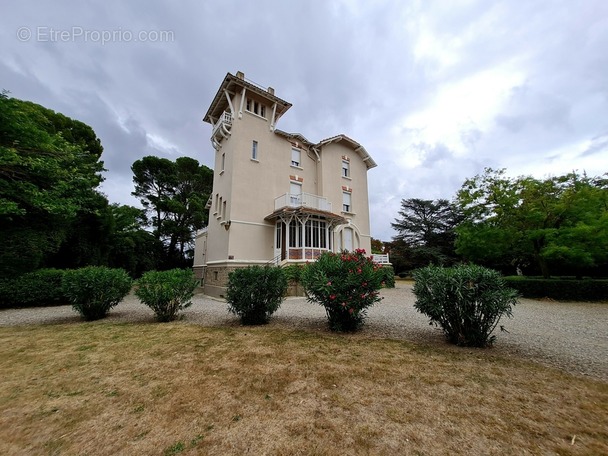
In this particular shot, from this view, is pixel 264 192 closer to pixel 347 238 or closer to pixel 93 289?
pixel 347 238

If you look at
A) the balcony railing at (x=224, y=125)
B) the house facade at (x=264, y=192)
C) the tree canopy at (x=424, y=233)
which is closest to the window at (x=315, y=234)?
the house facade at (x=264, y=192)

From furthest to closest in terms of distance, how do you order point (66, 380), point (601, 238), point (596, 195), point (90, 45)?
1. point (596, 195)
2. point (601, 238)
3. point (90, 45)
4. point (66, 380)

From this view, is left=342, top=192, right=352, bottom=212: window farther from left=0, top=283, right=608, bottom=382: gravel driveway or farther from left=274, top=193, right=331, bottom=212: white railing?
left=0, top=283, right=608, bottom=382: gravel driveway

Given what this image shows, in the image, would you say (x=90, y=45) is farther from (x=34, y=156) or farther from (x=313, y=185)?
(x=313, y=185)

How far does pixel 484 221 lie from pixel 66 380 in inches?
680

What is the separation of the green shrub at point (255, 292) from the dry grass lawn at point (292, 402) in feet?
5.90

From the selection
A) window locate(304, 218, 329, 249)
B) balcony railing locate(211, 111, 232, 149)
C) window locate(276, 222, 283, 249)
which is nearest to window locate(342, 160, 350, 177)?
window locate(304, 218, 329, 249)

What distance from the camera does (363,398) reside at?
282 cm

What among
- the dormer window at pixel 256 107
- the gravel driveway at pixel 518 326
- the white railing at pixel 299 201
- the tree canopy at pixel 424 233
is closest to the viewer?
the gravel driveway at pixel 518 326

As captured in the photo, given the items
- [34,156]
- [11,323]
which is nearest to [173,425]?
[11,323]

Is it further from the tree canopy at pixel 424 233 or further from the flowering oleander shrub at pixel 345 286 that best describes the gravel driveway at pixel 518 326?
the tree canopy at pixel 424 233

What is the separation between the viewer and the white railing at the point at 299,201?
1586cm

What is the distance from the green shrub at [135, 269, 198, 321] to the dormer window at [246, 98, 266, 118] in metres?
13.3

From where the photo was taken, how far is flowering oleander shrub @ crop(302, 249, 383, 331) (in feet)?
18.2
